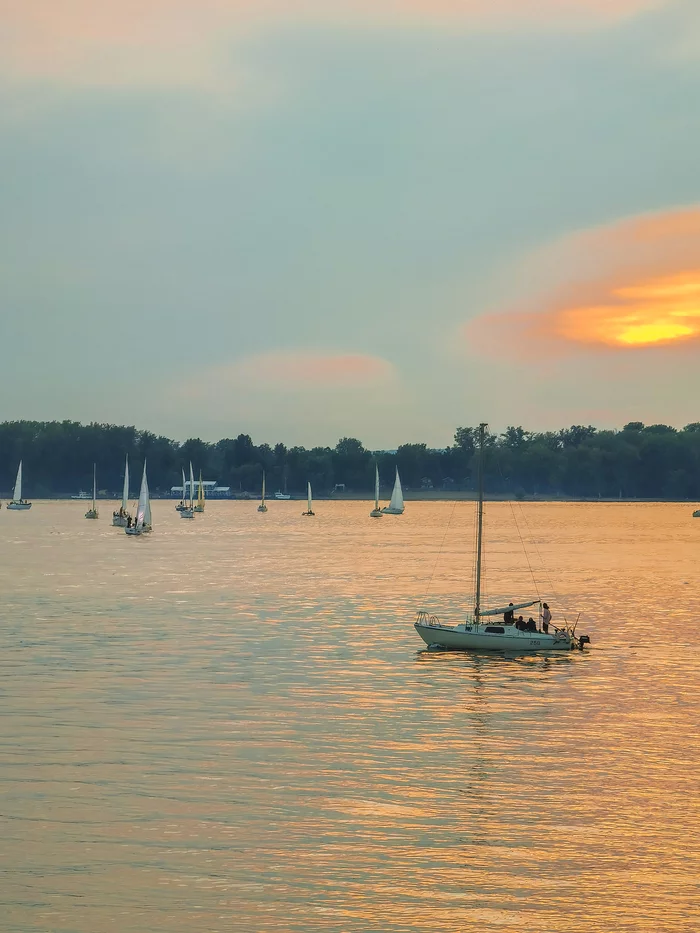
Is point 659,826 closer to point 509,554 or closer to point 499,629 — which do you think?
point 499,629

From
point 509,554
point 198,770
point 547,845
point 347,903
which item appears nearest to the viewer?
point 347,903

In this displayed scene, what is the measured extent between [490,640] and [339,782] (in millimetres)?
32904

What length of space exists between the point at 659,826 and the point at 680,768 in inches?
305

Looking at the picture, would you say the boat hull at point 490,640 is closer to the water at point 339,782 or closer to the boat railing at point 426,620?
the water at point 339,782

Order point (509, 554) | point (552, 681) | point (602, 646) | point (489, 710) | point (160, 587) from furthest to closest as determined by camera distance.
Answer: point (509, 554) < point (160, 587) < point (602, 646) < point (552, 681) < point (489, 710)

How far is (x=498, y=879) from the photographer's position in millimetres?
30656

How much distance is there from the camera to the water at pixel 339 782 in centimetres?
2930

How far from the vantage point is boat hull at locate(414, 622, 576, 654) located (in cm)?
7175

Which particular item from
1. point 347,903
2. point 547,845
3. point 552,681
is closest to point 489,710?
Answer: point 552,681

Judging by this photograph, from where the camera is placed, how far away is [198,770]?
137 feet

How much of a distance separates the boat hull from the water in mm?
883

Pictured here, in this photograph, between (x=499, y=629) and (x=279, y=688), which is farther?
(x=499, y=629)

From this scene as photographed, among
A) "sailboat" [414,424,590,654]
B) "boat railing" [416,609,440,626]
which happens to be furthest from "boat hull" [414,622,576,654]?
"boat railing" [416,609,440,626]

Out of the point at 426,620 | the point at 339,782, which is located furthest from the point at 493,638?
the point at 339,782
